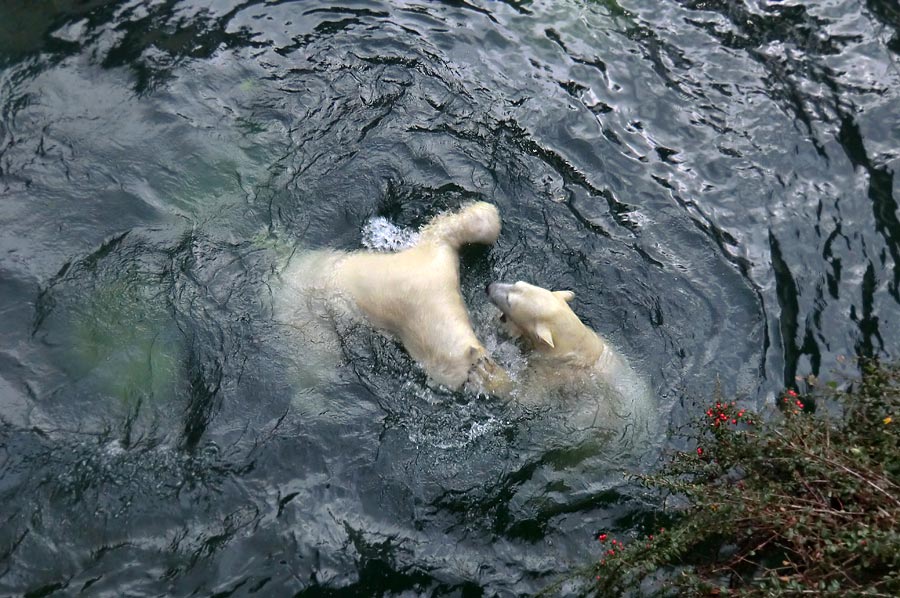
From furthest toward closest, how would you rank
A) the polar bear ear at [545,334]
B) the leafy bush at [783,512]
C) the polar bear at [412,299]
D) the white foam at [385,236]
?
the white foam at [385,236] < the polar bear at [412,299] < the polar bear ear at [545,334] < the leafy bush at [783,512]

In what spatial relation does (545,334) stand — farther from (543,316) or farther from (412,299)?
(412,299)

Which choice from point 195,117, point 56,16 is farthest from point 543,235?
point 56,16

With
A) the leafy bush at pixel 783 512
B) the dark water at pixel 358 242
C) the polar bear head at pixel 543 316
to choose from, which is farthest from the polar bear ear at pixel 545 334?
the leafy bush at pixel 783 512

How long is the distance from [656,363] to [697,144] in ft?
9.74

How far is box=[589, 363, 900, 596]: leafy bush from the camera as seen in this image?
4402mm

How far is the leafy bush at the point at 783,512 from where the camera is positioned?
4402 millimetres

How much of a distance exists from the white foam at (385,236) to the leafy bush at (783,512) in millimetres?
3059

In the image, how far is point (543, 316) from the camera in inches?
245

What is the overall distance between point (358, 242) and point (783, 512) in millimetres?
4232

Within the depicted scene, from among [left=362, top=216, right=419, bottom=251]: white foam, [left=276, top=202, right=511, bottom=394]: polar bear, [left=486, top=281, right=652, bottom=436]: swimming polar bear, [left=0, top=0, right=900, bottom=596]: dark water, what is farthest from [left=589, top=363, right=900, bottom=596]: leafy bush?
[left=362, top=216, right=419, bottom=251]: white foam

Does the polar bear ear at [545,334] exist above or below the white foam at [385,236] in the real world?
above

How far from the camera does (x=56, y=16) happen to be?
8.92m

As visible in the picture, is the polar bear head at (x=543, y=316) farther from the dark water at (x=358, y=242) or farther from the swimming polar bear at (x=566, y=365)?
the dark water at (x=358, y=242)

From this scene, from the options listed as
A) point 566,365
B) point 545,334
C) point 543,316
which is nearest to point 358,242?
point 543,316
